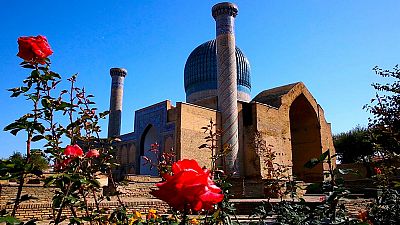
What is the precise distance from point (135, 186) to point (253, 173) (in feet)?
21.4

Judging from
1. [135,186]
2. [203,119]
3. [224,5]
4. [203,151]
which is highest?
[224,5]

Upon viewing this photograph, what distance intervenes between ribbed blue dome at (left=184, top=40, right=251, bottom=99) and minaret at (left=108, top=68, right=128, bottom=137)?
5289 millimetres

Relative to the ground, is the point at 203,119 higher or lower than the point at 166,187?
higher

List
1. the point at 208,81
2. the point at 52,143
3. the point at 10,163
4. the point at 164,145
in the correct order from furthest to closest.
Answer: the point at 208,81
the point at 164,145
the point at 52,143
the point at 10,163

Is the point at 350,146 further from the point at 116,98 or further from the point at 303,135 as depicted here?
the point at 116,98

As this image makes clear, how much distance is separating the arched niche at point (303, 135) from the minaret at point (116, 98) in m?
12.6

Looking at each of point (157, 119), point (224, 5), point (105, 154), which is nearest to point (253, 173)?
point (157, 119)

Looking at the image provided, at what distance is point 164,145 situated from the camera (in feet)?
55.7

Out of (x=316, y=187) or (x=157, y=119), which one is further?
(x=157, y=119)

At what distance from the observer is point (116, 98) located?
995 inches

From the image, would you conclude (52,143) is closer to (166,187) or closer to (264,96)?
(166,187)

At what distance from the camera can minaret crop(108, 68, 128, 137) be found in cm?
2437

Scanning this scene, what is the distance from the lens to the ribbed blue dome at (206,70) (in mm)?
22953

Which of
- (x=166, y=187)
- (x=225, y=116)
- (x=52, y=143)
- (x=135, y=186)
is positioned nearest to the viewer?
(x=166, y=187)
